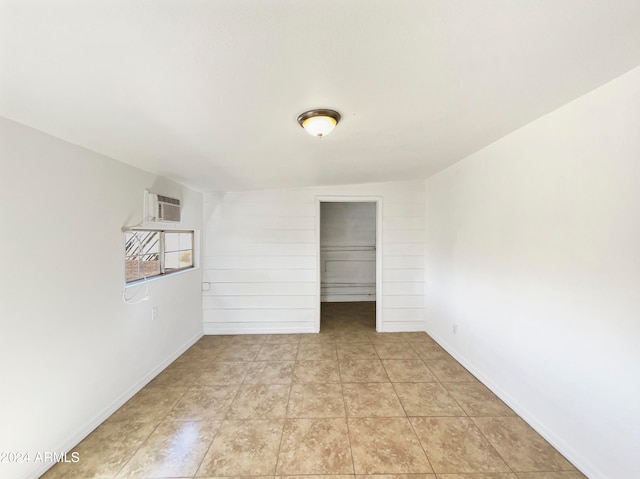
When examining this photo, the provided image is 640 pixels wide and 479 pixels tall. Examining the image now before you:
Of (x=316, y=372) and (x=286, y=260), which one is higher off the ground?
(x=286, y=260)

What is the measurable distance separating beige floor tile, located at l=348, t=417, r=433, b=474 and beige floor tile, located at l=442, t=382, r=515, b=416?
0.63 metres

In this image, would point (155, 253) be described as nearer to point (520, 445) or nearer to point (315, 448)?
point (315, 448)

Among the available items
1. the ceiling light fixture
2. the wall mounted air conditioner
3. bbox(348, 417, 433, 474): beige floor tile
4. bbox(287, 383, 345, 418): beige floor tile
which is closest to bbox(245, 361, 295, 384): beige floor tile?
bbox(287, 383, 345, 418): beige floor tile

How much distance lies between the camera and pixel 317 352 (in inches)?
139

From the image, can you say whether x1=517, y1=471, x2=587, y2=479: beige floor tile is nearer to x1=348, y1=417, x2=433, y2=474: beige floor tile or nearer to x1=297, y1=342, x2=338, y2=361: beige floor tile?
x1=348, y1=417, x2=433, y2=474: beige floor tile

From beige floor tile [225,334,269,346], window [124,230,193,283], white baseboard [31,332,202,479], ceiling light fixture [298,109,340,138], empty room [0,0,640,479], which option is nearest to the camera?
empty room [0,0,640,479]

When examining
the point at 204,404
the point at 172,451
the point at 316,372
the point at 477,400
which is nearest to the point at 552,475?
the point at 477,400

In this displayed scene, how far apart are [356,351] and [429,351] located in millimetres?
934

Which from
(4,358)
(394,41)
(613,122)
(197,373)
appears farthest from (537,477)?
(4,358)

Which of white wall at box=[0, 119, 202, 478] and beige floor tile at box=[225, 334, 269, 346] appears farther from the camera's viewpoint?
beige floor tile at box=[225, 334, 269, 346]

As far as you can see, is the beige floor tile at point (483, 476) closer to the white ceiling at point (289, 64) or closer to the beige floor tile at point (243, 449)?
the beige floor tile at point (243, 449)

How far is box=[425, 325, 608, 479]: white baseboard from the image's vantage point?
66.4 inches

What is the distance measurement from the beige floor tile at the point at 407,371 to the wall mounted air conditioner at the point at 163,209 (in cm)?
292

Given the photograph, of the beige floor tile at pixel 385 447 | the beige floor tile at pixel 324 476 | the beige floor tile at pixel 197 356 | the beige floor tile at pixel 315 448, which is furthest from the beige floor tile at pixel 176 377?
the beige floor tile at pixel 385 447
